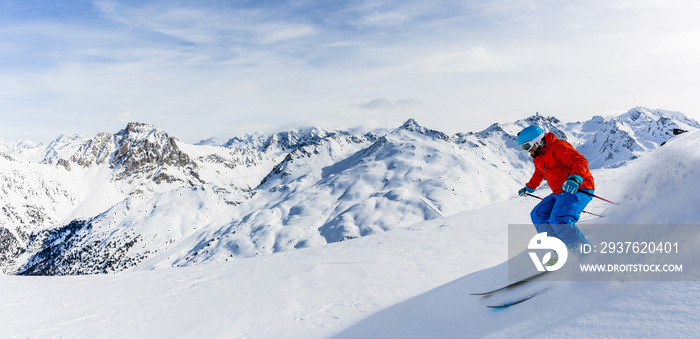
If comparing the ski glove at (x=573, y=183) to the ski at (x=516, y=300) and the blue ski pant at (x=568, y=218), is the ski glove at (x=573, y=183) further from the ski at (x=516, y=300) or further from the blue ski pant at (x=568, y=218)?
the ski at (x=516, y=300)

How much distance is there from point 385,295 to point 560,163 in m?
4.73

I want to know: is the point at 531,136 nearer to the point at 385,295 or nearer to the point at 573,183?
the point at 573,183

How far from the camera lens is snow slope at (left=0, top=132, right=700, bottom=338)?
4.21 m

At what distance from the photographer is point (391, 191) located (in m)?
191

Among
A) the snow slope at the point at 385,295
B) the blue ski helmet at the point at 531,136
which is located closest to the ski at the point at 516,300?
the snow slope at the point at 385,295

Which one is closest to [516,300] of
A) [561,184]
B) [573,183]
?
[573,183]

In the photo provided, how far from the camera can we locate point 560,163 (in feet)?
22.9

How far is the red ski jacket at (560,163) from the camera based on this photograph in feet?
20.6

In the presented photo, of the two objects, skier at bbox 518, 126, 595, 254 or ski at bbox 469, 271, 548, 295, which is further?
skier at bbox 518, 126, 595, 254

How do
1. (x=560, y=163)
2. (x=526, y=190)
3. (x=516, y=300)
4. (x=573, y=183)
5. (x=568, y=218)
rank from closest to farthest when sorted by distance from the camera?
(x=516, y=300) < (x=573, y=183) < (x=568, y=218) < (x=560, y=163) < (x=526, y=190)

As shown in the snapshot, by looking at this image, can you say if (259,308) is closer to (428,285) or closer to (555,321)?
(428,285)
